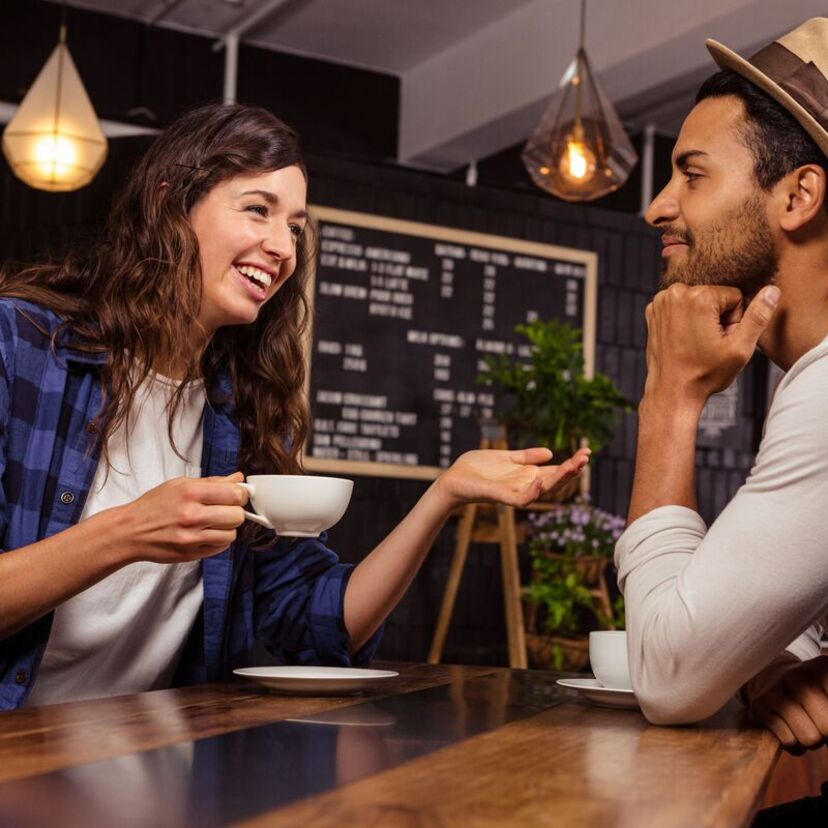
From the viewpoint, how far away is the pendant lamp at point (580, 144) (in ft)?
14.9

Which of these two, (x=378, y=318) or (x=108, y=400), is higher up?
(x=378, y=318)

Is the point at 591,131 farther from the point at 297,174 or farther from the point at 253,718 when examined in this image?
the point at 253,718

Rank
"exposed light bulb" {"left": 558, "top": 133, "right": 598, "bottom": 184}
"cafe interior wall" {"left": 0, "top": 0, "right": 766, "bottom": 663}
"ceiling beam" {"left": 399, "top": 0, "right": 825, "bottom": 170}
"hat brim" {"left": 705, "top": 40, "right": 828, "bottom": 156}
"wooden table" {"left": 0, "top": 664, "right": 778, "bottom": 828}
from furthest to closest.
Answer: "cafe interior wall" {"left": 0, "top": 0, "right": 766, "bottom": 663} < "ceiling beam" {"left": 399, "top": 0, "right": 825, "bottom": 170} < "exposed light bulb" {"left": 558, "top": 133, "right": 598, "bottom": 184} < "hat brim" {"left": 705, "top": 40, "right": 828, "bottom": 156} < "wooden table" {"left": 0, "top": 664, "right": 778, "bottom": 828}

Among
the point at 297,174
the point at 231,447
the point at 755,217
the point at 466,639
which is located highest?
the point at 297,174

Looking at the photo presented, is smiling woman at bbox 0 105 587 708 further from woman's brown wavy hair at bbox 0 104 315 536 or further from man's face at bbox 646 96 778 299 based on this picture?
man's face at bbox 646 96 778 299

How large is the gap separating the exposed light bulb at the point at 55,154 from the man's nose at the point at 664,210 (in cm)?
324

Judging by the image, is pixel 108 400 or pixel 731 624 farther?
pixel 108 400

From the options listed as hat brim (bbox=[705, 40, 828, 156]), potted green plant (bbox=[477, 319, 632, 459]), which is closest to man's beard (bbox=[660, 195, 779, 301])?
hat brim (bbox=[705, 40, 828, 156])

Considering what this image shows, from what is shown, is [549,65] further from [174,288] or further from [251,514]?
[251,514]

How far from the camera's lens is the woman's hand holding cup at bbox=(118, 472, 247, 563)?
1.20 metres

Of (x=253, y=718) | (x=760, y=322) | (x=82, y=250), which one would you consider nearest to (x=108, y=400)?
(x=82, y=250)

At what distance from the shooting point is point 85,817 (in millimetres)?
691

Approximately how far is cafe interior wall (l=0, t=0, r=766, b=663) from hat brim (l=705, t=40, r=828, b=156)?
119 inches

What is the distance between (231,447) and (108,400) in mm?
249
